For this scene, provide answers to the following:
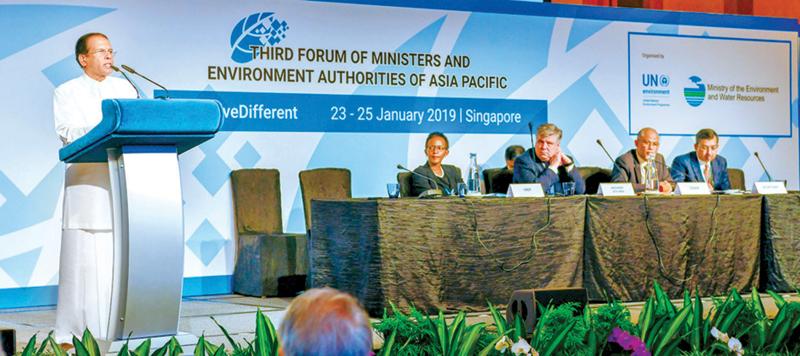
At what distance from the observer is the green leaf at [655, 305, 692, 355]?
3.03 m

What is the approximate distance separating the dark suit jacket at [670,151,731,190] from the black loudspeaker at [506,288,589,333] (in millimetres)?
3755

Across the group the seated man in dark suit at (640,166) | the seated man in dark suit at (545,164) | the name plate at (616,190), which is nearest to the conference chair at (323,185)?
the seated man in dark suit at (545,164)

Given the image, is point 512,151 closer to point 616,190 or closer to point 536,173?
point 536,173

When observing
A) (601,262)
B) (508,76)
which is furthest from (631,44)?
(601,262)

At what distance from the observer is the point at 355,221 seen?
212 inches

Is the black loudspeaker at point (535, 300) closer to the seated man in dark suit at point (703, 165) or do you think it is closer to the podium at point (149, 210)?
the podium at point (149, 210)

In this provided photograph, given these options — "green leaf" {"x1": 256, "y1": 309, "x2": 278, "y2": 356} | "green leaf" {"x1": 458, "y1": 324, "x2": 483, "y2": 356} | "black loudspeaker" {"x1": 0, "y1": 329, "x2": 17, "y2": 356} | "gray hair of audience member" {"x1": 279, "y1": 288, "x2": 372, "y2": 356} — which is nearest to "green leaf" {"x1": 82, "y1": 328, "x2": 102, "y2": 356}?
"black loudspeaker" {"x1": 0, "y1": 329, "x2": 17, "y2": 356}

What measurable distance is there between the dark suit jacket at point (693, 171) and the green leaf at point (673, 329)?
4.08 metres

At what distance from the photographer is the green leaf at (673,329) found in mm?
3033

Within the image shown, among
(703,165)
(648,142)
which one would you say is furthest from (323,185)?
(703,165)

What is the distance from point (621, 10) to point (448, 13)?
4.71 ft

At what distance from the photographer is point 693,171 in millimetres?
7184

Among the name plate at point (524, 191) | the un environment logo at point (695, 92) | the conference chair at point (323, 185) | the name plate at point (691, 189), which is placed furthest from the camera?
the un environment logo at point (695, 92)

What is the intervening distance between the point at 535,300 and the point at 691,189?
309cm
